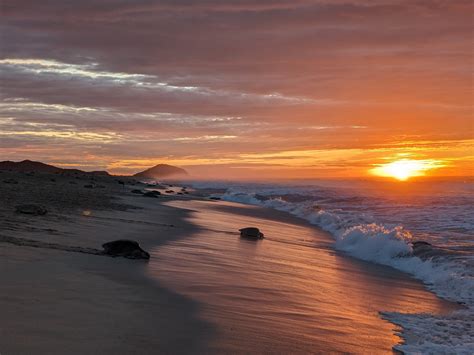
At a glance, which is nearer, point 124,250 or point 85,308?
point 85,308

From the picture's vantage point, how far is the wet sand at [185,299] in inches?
242

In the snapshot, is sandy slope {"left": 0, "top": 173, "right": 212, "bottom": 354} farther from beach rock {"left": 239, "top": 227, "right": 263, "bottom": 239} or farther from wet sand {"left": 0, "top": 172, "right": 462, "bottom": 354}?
beach rock {"left": 239, "top": 227, "right": 263, "bottom": 239}

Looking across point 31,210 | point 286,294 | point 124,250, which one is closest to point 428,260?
point 286,294

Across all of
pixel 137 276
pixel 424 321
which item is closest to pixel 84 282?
pixel 137 276

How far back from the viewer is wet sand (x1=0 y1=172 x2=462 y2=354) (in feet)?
20.2

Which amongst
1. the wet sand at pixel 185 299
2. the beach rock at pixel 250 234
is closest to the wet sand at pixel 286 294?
the wet sand at pixel 185 299

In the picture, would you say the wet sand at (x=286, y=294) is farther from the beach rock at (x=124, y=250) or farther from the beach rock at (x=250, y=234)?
the beach rock at (x=250, y=234)

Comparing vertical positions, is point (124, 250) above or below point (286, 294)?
above

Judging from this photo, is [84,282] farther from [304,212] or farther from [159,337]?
[304,212]

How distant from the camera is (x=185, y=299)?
333 inches

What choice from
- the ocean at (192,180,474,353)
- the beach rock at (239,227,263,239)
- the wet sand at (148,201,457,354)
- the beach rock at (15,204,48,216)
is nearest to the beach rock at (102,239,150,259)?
the wet sand at (148,201,457,354)

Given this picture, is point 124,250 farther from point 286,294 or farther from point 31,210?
point 31,210

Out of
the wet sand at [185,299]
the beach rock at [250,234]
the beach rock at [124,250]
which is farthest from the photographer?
the beach rock at [250,234]

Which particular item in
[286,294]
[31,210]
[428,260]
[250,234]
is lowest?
[286,294]
